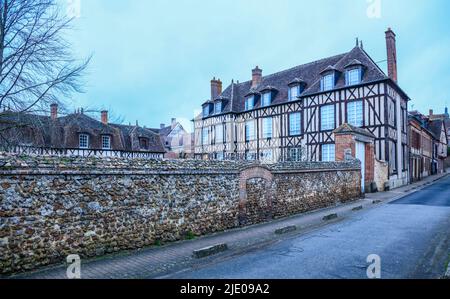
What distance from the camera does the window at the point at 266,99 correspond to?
24444 mm

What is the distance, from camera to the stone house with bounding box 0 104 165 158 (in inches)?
349

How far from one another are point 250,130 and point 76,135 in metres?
13.6

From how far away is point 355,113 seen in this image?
19.2 m

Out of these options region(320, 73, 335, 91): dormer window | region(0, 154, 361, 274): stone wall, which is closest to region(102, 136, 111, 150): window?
region(320, 73, 335, 91): dormer window

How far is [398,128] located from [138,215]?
19.6m

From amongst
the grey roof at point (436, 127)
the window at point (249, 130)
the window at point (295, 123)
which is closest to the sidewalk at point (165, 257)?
the window at point (295, 123)

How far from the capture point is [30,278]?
476cm

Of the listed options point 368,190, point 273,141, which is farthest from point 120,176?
point 273,141

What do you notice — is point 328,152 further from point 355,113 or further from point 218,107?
point 218,107

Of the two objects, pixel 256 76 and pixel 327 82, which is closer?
pixel 327 82

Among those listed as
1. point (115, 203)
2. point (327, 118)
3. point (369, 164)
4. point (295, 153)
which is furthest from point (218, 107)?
point (115, 203)

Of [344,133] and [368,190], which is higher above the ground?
[344,133]

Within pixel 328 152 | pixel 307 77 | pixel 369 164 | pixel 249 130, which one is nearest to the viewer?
pixel 369 164
